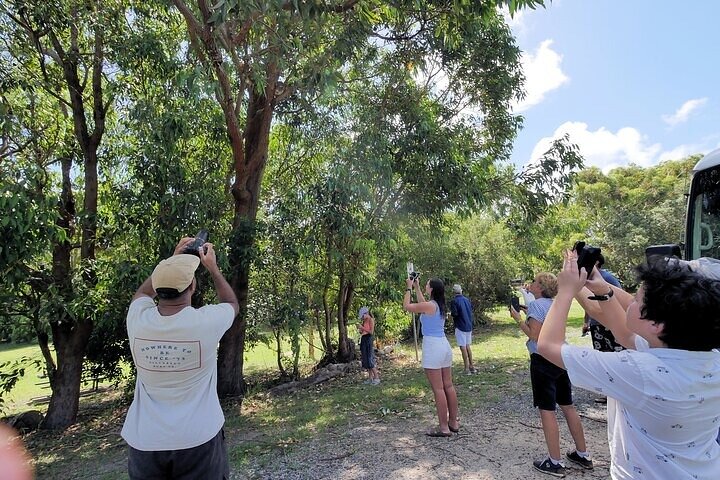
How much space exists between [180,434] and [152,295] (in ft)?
2.61

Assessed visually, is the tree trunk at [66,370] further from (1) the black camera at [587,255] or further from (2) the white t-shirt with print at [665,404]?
(2) the white t-shirt with print at [665,404]

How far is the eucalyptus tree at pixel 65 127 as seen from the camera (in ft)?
20.1

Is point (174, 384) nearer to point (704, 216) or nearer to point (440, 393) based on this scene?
point (440, 393)

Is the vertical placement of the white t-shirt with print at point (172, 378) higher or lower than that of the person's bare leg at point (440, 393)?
higher

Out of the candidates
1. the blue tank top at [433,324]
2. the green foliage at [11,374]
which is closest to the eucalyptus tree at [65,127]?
the green foliage at [11,374]

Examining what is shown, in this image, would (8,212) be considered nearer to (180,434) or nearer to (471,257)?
(180,434)

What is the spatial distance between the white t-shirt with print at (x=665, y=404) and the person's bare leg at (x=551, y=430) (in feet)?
7.09

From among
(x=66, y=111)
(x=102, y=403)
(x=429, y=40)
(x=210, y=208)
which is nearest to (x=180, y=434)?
(x=210, y=208)

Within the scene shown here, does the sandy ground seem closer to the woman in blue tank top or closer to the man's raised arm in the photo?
the woman in blue tank top

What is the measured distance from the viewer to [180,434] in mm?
2123

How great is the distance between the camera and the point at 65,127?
7.66 m

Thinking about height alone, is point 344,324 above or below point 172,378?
below

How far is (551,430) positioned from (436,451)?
1.29 meters

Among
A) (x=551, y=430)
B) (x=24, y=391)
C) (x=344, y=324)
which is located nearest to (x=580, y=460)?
(x=551, y=430)
